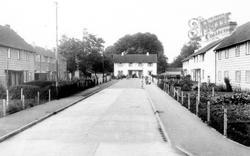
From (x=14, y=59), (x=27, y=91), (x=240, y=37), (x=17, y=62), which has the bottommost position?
(x=27, y=91)

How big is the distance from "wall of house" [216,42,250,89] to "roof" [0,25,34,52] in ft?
76.9

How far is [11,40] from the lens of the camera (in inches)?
1383

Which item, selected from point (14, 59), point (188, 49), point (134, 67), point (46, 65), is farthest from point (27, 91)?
point (188, 49)

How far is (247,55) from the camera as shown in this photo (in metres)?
26.5

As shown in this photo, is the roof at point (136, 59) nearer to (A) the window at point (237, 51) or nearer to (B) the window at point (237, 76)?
(B) the window at point (237, 76)

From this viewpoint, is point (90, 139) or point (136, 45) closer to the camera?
point (90, 139)

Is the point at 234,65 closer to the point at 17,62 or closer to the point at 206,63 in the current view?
the point at 206,63

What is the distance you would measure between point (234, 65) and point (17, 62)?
23.9m

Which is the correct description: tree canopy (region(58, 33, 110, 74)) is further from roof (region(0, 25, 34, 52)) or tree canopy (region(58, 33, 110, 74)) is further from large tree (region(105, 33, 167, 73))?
large tree (region(105, 33, 167, 73))

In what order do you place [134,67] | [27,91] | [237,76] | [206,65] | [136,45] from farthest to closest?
[136,45]
[134,67]
[206,65]
[237,76]
[27,91]

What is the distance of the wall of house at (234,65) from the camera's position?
88.3 ft

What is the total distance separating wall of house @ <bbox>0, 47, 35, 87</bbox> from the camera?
31.5 meters

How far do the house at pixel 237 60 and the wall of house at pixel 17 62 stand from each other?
22.3 m

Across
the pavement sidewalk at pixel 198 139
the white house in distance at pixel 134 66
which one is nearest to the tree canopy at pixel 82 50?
the pavement sidewalk at pixel 198 139
